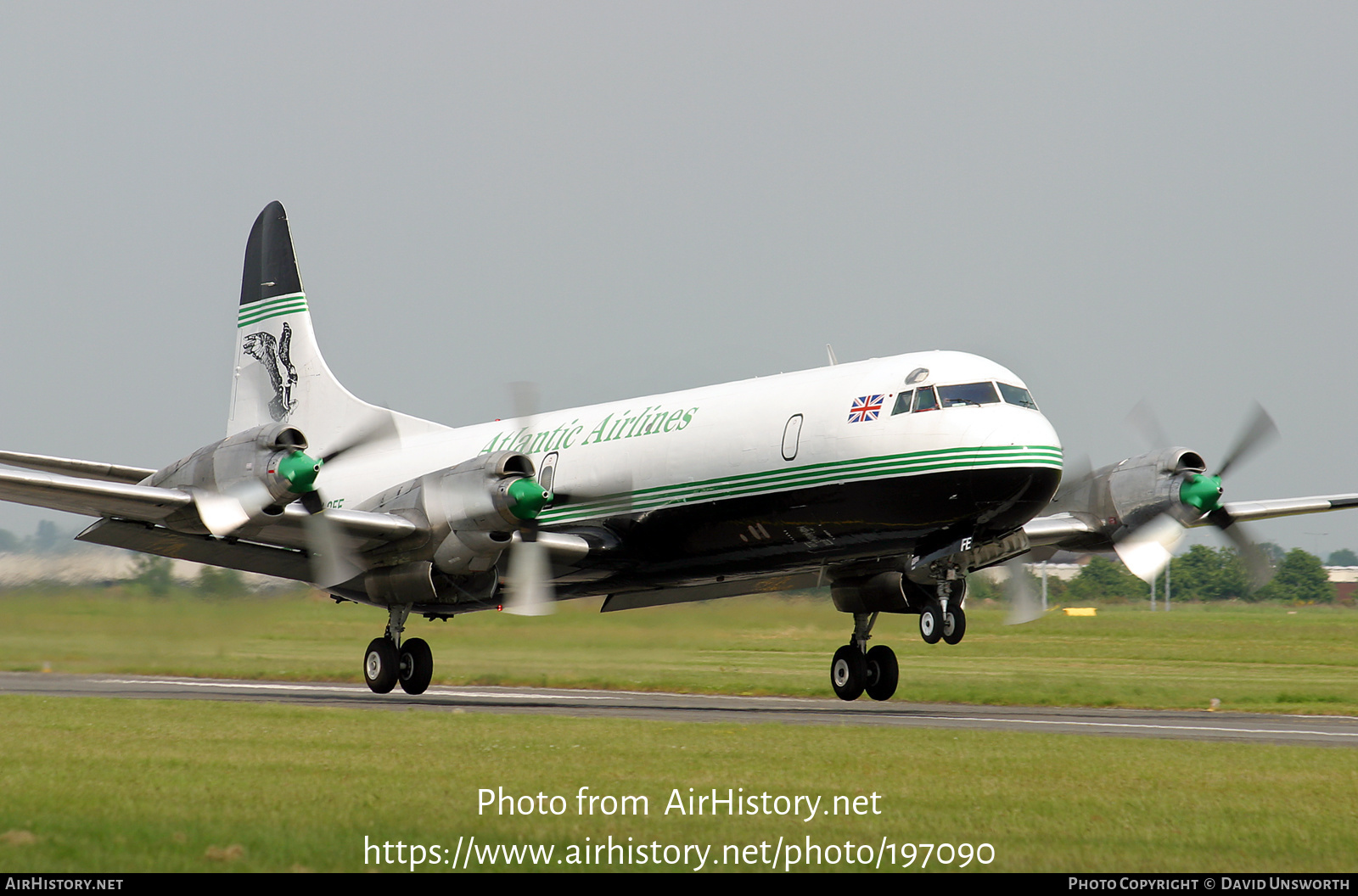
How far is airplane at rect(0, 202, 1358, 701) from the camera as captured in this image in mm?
18703

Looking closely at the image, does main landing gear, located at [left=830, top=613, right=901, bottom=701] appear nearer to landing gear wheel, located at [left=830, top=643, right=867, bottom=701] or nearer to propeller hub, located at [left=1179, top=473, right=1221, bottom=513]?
landing gear wheel, located at [left=830, top=643, right=867, bottom=701]

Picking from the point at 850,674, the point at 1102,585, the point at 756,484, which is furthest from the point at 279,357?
the point at 1102,585

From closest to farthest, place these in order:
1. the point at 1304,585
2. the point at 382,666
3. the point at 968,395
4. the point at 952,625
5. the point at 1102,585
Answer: the point at 968,395 → the point at 952,625 → the point at 382,666 → the point at 1102,585 → the point at 1304,585

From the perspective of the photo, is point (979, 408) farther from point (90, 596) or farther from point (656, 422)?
point (90, 596)

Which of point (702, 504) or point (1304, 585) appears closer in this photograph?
point (702, 504)

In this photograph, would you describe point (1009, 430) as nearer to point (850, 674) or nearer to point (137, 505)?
point (850, 674)

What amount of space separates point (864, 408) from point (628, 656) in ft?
21.3

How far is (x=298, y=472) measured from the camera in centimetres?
1888

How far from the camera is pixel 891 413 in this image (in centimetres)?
1891

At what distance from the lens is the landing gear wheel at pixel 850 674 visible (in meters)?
23.6

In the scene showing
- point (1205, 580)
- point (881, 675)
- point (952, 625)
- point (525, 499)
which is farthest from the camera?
point (1205, 580)

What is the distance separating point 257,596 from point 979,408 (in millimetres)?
13105

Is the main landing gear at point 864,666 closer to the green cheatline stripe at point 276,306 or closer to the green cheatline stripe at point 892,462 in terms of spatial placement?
the green cheatline stripe at point 892,462
